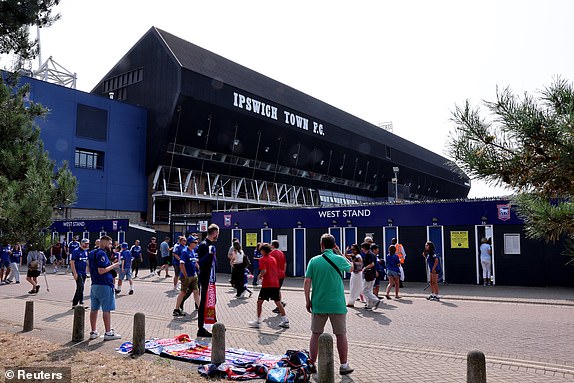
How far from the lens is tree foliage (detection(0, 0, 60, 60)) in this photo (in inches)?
284

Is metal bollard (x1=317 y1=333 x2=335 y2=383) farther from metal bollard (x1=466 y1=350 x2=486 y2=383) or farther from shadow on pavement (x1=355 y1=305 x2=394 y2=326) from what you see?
shadow on pavement (x1=355 y1=305 x2=394 y2=326)

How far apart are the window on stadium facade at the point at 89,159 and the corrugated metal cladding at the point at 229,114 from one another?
185 inches

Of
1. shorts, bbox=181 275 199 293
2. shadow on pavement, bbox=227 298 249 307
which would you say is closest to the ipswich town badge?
shadow on pavement, bbox=227 298 249 307

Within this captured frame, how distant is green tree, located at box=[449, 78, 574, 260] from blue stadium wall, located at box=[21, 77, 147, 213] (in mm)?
42199

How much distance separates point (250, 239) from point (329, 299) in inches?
785

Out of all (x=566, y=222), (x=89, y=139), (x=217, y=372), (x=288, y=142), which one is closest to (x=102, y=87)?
(x=89, y=139)

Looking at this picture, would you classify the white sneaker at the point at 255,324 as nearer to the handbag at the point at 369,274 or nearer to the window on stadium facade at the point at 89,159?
the handbag at the point at 369,274

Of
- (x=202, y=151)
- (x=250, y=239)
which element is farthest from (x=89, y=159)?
(x=250, y=239)

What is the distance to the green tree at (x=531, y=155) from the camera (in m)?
3.02

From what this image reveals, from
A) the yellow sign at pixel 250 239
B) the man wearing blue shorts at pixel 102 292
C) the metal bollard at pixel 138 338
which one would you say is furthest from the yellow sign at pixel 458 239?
the metal bollard at pixel 138 338

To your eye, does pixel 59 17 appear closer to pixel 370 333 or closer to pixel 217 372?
pixel 217 372

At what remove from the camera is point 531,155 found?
326cm

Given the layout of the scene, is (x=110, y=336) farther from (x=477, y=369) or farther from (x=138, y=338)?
(x=477, y=369)

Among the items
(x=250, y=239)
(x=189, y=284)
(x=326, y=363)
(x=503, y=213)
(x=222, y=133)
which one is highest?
(x=222, y=133)
